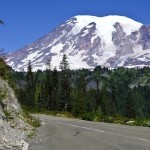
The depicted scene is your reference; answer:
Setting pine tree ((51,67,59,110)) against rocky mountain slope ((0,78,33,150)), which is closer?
rocky mountain slope ((0,78,33,150))

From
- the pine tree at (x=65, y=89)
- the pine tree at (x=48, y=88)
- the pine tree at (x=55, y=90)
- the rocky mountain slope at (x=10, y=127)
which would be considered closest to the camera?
the rocky mountain slope at (x=10, y=127)

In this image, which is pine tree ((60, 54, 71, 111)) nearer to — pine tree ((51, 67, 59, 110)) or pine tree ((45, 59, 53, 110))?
pine tree ((51, 67, 59, 110))

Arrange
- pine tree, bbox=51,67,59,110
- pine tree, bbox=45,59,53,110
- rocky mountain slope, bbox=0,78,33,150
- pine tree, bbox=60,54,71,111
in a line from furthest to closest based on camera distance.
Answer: pine tree, bbox=45,59,53,110, pine tree, bbox=51,67,59,110, pine tree, bbox=60,54,71,111, rocky mountain slope, bbox=0,78,33,150

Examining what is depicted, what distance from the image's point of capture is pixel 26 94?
449 ft

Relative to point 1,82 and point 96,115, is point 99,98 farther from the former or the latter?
point 1,82

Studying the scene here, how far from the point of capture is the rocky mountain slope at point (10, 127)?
15.5 m

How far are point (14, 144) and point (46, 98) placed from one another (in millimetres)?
111499

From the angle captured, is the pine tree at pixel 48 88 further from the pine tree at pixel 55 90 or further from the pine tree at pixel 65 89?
the pine tree at pixel 65 89

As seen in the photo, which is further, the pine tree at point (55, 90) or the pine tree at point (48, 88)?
the pine tree at point (48, 88)

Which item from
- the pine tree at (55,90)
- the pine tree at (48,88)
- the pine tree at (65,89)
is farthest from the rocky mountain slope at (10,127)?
the pine tree at (48,88)

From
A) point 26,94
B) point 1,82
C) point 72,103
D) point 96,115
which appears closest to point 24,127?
point 1,82

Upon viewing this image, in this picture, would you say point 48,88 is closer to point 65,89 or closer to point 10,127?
point 65,89

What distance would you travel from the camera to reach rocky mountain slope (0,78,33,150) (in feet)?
50.9

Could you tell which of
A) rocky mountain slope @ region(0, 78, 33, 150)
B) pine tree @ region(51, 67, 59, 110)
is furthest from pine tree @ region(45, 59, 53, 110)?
rocky mountain slope @ region(0, 78, 33, 150)
